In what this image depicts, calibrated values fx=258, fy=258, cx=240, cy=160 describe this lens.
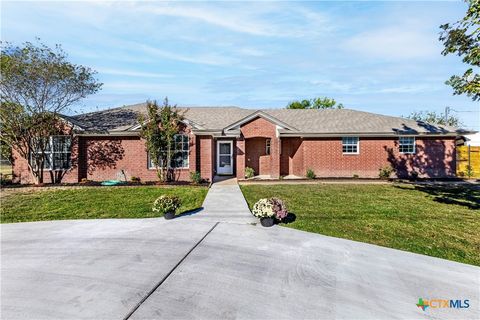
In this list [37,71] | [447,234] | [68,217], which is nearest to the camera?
[447,234]

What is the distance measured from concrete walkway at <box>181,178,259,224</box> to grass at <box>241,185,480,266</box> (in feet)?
2.22

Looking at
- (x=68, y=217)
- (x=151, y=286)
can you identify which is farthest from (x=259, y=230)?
(x=68, y=217)

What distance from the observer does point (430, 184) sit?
16062 mm

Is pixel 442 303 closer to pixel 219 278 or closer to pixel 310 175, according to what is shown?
pixel 219 278

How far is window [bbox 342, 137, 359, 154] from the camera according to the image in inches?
738

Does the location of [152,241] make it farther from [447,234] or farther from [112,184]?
[112,184]

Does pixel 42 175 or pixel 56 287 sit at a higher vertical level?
pixel 42 175

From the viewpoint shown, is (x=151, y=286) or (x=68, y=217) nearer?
(x=151, y=286)

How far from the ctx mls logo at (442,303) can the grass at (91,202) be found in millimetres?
7856

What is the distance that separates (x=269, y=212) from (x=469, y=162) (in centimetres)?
1999

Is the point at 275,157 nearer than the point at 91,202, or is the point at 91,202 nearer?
the point at 91,202

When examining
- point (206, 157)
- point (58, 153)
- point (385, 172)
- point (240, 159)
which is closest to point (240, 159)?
point (240, 159)

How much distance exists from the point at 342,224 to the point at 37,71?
56.1 ft

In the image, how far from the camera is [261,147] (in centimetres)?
1956
